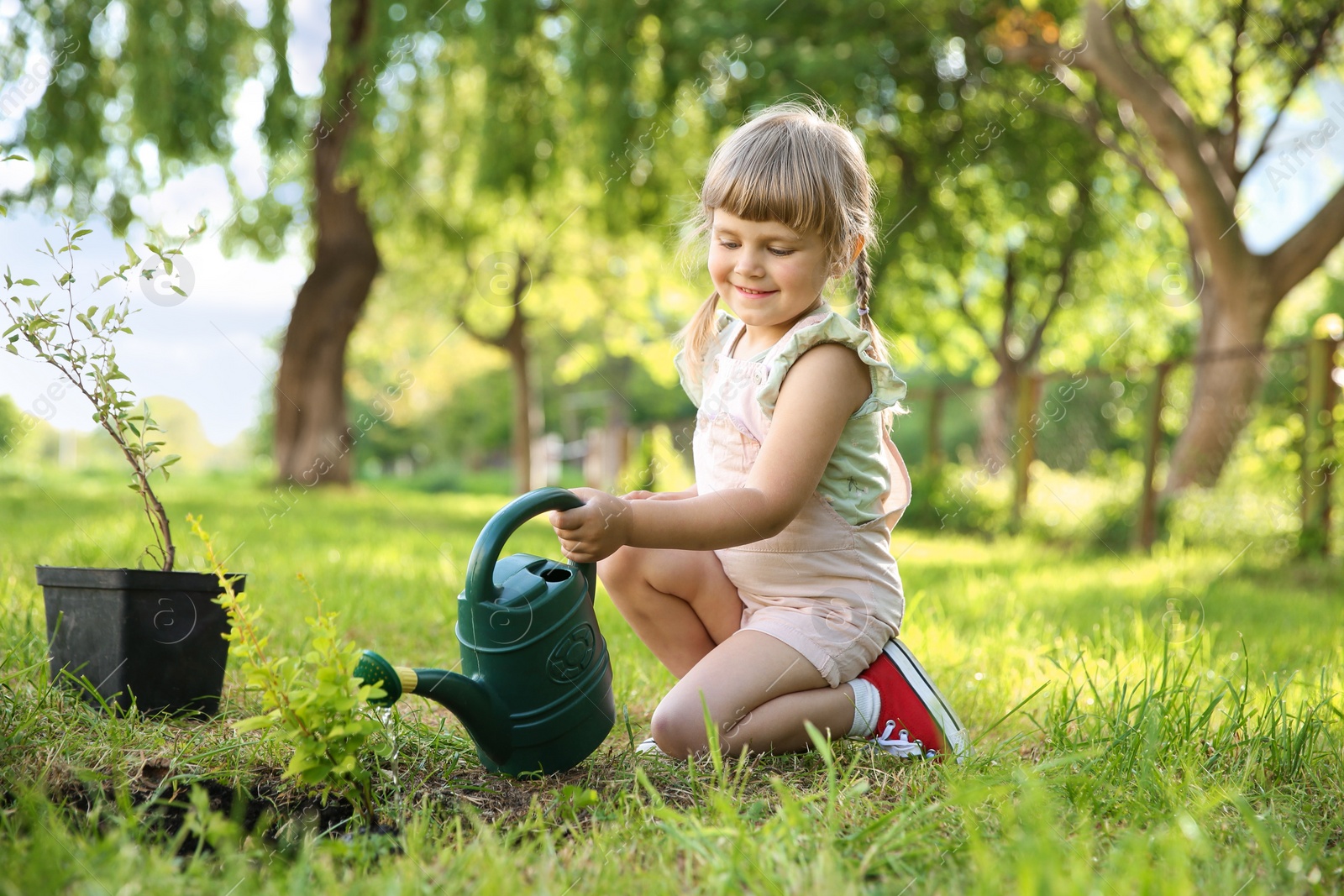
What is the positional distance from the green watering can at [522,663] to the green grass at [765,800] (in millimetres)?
93

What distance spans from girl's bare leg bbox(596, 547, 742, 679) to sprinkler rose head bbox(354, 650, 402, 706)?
607mm

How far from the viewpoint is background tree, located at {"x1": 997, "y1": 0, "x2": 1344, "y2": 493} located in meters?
6.59

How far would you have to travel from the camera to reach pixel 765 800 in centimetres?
153

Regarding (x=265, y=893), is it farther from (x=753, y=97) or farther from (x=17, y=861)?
(x=753, y=97)

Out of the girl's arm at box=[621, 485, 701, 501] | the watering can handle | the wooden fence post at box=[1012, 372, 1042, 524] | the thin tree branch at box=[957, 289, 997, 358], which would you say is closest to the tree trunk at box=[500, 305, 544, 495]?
the thin tree branch at box=[957, 289, 997, 358]

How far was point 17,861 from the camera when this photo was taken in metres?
1.15

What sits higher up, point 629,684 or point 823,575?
point 823,575

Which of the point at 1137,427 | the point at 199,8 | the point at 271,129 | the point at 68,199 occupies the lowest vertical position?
the point at 1137,427

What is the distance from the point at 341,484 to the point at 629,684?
964 cm

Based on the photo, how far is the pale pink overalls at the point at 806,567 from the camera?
6.23 feet

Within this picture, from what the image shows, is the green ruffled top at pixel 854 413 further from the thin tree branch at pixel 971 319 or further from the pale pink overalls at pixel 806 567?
the thin tree branch at pixel 971 319

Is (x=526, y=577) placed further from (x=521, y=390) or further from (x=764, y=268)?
(x=521, y=390)

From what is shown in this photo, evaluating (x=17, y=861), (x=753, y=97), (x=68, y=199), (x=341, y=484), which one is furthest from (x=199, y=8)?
(x=17, y=861)

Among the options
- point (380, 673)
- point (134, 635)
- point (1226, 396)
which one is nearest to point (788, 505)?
point (380, 673)
